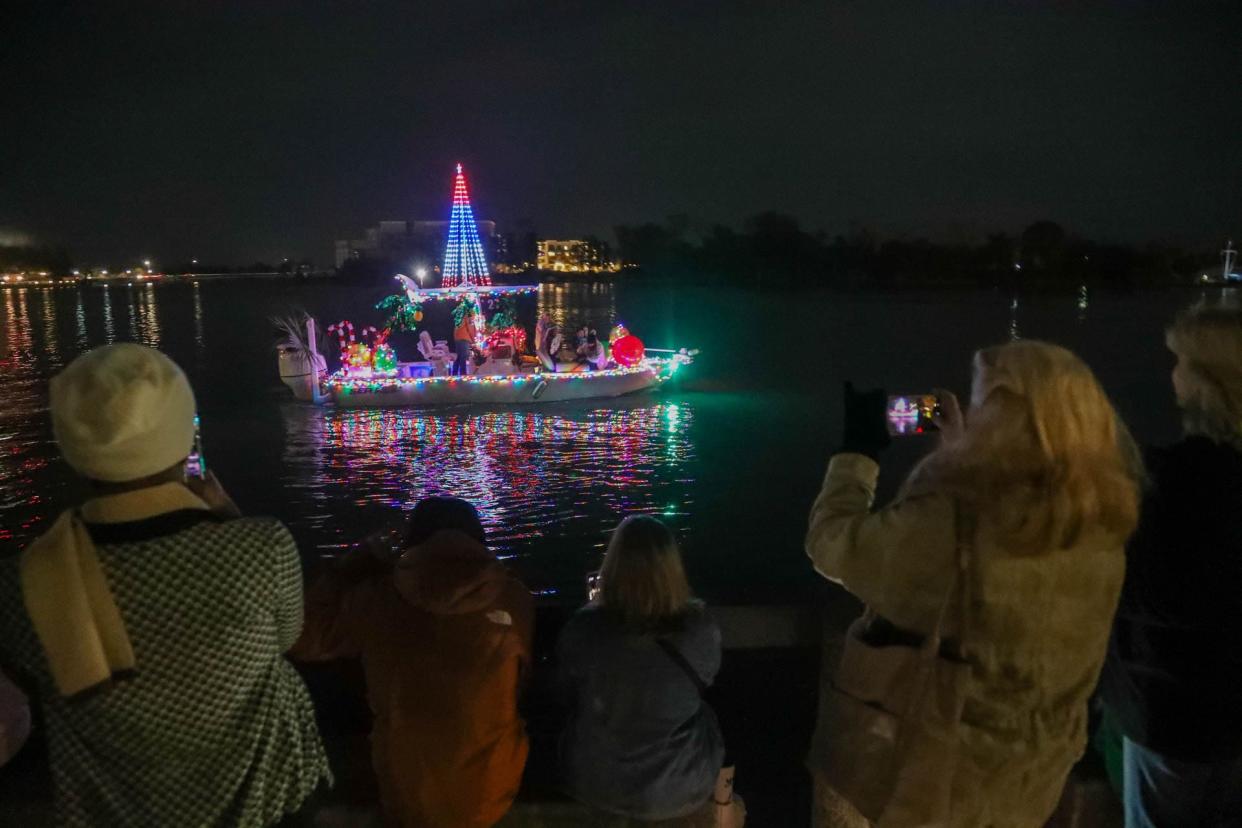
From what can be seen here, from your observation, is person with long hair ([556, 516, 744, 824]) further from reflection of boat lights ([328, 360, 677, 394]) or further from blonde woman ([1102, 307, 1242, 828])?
reflection of boat lights ([328, 360, 677, 394])

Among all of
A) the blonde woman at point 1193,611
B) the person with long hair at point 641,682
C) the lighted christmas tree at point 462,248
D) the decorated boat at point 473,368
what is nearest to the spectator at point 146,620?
the person with long hair at point 641,682

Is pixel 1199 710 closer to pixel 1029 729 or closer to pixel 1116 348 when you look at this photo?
pixel 1029 729

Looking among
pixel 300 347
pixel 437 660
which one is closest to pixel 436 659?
→ pixel 437 660

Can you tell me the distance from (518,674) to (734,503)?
14.4m

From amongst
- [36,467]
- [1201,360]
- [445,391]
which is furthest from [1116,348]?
[1201,360]

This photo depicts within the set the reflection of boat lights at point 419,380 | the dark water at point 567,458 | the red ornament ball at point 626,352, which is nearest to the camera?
the dark water at point 567,458

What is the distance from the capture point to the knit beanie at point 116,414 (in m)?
1.88

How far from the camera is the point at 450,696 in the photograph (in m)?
2.58

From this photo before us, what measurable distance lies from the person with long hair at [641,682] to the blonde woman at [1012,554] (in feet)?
1.59

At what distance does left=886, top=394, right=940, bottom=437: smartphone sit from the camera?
2545mm

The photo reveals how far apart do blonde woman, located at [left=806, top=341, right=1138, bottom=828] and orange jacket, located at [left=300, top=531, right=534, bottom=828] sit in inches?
35.9

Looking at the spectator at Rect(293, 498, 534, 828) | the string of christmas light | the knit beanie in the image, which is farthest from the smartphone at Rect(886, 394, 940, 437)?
the string of christmas light

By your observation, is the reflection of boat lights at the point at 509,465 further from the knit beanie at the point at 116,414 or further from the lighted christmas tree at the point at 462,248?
the knit beanie at the point at 116,414

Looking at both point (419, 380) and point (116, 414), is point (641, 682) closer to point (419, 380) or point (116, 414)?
point (116, 414)
